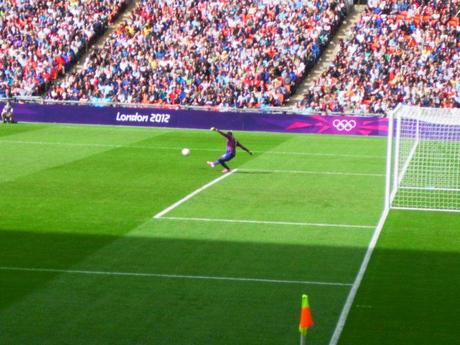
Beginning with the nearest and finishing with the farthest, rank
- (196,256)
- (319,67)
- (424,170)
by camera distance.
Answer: (196,256) < (424,170) < (319,67)

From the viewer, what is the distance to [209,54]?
56469mm

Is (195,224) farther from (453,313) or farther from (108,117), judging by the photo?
(108,117)

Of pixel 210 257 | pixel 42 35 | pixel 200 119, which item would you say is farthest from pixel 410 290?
pixel 42 35

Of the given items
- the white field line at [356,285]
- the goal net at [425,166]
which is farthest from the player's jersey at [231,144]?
the white field line at [356,285]

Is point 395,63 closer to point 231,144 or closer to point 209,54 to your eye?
point 209,54

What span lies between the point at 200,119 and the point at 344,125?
7165mm

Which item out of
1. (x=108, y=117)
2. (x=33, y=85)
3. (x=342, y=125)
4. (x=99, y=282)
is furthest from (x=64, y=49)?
(x=99, y=282)

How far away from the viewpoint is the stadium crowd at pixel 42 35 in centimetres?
5769

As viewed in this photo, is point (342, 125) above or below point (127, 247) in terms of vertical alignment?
below

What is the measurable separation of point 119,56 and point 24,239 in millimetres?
37603

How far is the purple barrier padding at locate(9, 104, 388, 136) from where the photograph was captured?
48750mm

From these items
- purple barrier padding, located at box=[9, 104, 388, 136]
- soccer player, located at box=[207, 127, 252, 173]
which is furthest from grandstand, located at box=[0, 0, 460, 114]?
soccer player, located at box=[207, 127, 252, 173]

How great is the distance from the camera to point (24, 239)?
20891mm

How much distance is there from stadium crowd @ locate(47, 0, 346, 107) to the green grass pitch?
1922cm
